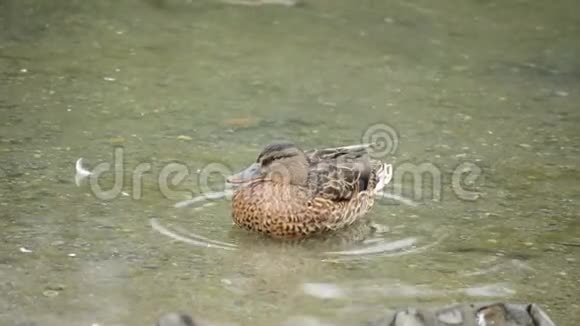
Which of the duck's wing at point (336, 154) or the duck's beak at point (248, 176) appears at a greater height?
the duck's wing at point (336, 154)

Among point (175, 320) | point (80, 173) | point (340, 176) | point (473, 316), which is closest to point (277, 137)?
point (340, 176)

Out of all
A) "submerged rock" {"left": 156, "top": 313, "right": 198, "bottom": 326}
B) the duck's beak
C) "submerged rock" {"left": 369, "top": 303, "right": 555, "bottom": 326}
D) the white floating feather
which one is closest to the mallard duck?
the duck's beak

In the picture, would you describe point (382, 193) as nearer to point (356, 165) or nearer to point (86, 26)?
point (356, 165)

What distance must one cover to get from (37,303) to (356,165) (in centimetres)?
201

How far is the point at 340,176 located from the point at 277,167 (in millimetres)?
389

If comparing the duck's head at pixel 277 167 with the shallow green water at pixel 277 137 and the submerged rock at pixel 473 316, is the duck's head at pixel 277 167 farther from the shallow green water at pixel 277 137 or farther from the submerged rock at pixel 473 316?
the submerged rock at pixel 473 316

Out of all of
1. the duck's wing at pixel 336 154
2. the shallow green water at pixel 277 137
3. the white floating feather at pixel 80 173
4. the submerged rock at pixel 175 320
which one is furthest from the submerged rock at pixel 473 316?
the white floating feather at pixel 80 173

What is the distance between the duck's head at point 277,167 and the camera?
634cm

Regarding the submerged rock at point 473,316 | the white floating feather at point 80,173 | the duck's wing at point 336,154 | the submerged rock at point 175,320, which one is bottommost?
the submerged rock at point 175,320

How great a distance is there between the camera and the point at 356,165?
21.9 feet

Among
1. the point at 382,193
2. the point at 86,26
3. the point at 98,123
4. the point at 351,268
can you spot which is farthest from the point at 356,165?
the point at 86,26

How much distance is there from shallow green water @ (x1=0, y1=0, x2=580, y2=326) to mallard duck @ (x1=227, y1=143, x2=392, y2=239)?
0.10 metres

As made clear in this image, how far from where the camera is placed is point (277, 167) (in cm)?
636

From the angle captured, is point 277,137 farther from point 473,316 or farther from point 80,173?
point 473,316
